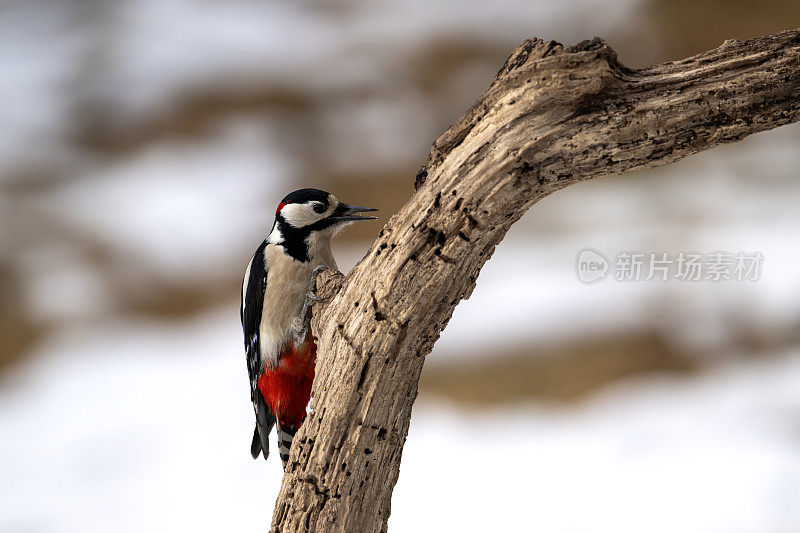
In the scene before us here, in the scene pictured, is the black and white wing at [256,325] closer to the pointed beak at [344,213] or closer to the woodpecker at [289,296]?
the woodpecker at [289,296]

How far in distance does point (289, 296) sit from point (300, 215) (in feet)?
0.57

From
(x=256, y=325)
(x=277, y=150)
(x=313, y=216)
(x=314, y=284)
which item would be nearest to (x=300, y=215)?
(x=313, y=216)

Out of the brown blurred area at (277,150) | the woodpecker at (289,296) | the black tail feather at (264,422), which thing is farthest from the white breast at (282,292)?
the brown blurred area at (277,150)

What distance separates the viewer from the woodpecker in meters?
1.46

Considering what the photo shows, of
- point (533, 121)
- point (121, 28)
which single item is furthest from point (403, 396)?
point (121, 28)

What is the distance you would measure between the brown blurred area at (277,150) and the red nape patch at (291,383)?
1.55m

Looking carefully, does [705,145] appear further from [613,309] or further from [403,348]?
[613,309]

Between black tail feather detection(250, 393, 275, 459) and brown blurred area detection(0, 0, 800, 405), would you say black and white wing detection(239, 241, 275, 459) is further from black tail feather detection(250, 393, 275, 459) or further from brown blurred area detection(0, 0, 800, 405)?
brown blurred area detection(0, 0, 800, 405)

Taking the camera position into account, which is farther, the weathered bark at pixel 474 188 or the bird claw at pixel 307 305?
the bird claw at pixel 307 305

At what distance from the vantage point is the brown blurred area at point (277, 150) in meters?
2.93

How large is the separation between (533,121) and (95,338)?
2.54 m

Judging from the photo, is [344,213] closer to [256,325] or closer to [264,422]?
[256,325]

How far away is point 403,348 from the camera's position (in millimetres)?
1161

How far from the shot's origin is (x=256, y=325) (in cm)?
154
